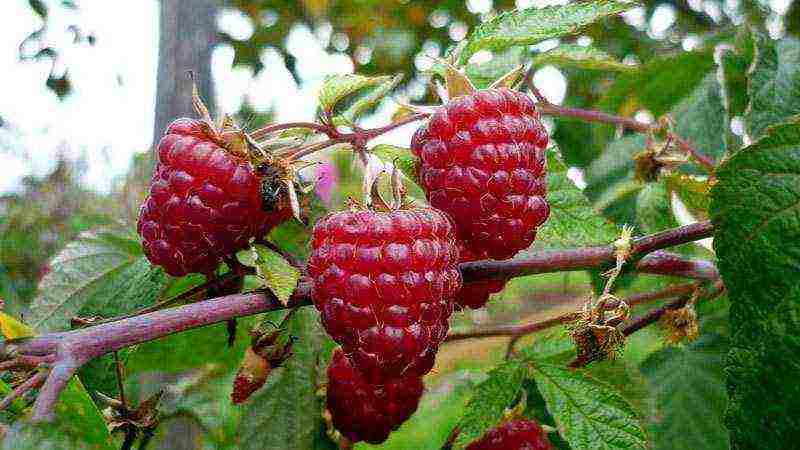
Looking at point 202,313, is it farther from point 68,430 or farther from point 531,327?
point 531,327

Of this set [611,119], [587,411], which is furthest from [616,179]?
[587,411]

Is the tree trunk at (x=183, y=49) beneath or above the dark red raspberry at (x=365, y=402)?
above

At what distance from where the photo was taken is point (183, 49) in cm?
152

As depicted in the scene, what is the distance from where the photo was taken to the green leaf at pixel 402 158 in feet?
2.70

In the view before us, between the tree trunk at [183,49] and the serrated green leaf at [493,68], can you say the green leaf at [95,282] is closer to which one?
the tree trunk at [183,49]

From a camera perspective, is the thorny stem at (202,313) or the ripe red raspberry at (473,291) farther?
the ripe red raspberry at (473,291)

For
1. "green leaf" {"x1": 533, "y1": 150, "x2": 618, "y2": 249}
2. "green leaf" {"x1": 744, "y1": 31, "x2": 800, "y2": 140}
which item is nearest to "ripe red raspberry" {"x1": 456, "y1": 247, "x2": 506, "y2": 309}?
"green leaf" {"x1": 533, "y1": 150, "x2": 618, "y2": 249}

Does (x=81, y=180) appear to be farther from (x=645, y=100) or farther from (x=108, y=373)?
(x=108, y=373)

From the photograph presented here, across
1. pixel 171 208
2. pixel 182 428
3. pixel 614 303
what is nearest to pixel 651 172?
pixel 614 303

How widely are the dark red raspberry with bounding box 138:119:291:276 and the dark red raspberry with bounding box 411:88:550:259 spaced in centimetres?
17

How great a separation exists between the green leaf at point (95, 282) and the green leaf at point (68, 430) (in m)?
0.36

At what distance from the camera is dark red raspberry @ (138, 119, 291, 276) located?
2.45 ft

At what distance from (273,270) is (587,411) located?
40 centimetres

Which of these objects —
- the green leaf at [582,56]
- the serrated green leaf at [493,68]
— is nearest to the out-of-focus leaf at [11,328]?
the serrated green leaf at [493,68]
